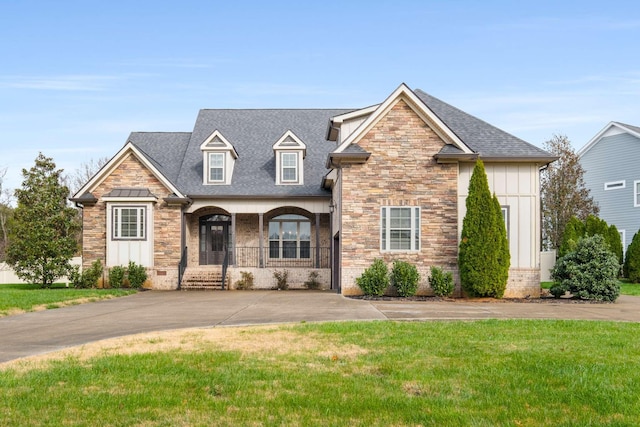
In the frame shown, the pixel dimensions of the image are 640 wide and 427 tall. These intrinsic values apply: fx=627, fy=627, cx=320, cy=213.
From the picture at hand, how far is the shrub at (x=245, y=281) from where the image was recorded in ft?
86.9

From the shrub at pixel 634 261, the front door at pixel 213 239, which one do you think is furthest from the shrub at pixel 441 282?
the shrub at pixel 634 261

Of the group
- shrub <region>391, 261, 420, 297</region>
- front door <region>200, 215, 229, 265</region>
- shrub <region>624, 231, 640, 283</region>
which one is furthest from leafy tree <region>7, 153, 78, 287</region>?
shrub <region>624, 231, 640, 283</region>

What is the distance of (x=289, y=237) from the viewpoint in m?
29.8

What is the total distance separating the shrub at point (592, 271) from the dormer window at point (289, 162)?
12555mm

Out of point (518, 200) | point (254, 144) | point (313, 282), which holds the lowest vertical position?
point (313, 282)

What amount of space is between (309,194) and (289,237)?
3197mm

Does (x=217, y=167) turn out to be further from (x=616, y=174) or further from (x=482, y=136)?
(x=616, y=174)

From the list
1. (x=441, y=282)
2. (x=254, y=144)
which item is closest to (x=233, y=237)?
(x=254, y=144)

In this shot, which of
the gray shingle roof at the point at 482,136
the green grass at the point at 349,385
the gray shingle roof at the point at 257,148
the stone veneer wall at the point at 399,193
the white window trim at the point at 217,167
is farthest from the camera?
the white window trim at the point at 217,167

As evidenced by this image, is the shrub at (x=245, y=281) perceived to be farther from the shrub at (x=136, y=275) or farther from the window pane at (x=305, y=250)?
the shrub at (x=136, y=275)

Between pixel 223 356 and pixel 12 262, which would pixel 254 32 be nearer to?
pixel 223 356

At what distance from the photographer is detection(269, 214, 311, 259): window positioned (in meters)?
29.7

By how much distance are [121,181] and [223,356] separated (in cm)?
2023

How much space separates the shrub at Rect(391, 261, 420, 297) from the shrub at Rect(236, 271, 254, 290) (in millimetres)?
8309
